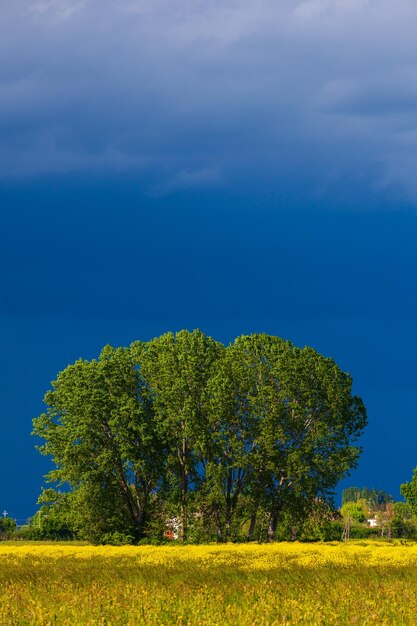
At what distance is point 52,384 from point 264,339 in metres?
15.1

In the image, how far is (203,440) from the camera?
182ft

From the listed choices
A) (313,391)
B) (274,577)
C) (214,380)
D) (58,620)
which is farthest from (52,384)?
(58,620)

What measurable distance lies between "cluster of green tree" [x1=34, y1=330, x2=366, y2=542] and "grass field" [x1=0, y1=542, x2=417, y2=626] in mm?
27200

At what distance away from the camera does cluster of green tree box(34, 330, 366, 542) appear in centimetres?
5606

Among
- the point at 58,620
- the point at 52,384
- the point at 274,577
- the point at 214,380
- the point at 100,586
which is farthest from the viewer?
the point at 52,384

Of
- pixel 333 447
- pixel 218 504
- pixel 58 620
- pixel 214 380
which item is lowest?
pixel 58 620

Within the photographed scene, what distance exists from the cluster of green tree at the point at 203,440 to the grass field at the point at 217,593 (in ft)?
89.2

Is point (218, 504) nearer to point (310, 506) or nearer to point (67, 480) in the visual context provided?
point (310, 506)

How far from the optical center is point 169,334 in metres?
60.4

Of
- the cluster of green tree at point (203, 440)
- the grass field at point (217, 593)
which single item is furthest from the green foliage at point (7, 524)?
the grass field at point (217, 593)

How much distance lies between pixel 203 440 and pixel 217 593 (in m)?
39.4

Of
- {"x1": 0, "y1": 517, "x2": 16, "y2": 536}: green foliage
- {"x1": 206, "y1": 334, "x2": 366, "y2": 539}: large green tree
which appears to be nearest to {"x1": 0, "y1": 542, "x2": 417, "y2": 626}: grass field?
{"x1": 206, "y1": 334, "x2": 366, "y2": 539}: large green tree

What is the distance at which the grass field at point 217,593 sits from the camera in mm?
12531

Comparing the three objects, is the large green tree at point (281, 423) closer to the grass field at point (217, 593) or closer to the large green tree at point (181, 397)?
the large green tree at point (181, 397)
